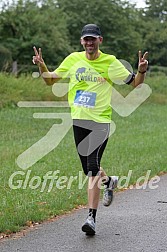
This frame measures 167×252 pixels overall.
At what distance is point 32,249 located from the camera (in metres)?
5.89

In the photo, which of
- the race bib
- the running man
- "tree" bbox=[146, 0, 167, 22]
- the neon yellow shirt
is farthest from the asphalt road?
"tree" bbox=[146, 0, 167, 22]

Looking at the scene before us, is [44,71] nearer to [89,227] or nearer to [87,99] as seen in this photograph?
[87,99]

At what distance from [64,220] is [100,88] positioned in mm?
1658

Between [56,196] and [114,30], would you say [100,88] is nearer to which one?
[56,196]

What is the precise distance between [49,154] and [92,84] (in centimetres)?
668

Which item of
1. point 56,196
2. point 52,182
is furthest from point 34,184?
point 56,196

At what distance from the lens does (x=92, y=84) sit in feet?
22.2

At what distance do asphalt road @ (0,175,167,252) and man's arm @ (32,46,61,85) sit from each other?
1.65m

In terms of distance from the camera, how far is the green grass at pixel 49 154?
781cm

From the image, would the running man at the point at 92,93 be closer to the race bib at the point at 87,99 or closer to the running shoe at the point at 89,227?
the race bib at the point at 87,99

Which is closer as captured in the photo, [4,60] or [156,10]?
[4,60]

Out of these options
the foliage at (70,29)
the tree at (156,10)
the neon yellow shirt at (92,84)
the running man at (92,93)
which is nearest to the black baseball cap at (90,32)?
the running man at (92,93)

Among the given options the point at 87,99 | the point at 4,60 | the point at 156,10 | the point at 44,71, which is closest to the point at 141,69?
the point at 87,99

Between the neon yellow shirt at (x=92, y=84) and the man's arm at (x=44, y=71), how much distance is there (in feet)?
0.65
